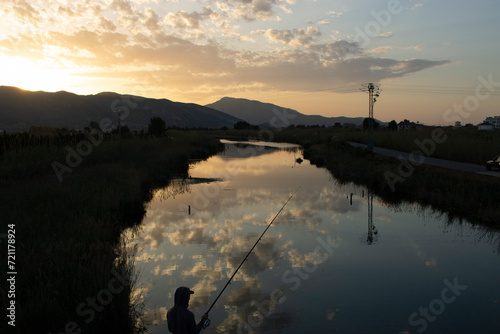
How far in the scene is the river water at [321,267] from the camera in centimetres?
622

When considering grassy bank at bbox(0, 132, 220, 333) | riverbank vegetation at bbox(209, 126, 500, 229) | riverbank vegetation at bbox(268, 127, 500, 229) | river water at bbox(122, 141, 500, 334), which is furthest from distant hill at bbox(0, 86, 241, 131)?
river water at bbox(122, 141, 500, 334)

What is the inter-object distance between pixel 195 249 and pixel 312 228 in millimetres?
4124

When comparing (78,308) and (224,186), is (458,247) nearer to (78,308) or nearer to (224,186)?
(78,308)

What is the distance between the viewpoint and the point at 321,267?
855 cm

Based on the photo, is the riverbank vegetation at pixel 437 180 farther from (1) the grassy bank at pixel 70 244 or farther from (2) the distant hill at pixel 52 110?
(2) the distant hill at pixel 52 110

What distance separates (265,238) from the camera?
10766 mm

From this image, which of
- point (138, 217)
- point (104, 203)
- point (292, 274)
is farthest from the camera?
point (138, 217)

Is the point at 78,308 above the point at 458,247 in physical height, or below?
above

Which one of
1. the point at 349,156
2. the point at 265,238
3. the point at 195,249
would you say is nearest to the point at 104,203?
the point at 195,249

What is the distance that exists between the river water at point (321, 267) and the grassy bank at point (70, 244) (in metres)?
0.80

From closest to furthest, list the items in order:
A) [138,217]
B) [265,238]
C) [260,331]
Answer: [260,331]
[265,238]
[138,217]

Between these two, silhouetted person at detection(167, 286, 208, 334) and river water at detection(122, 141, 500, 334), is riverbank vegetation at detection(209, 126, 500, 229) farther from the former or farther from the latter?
silhouetted person at detection(167, 286, 208, 334)

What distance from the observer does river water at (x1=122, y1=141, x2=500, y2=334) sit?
6223 millimetres

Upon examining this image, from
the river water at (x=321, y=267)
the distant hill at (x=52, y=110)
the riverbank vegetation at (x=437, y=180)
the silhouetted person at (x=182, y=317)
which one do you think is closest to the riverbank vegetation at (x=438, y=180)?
the riverbank vegetation at (x=437, y=180)
